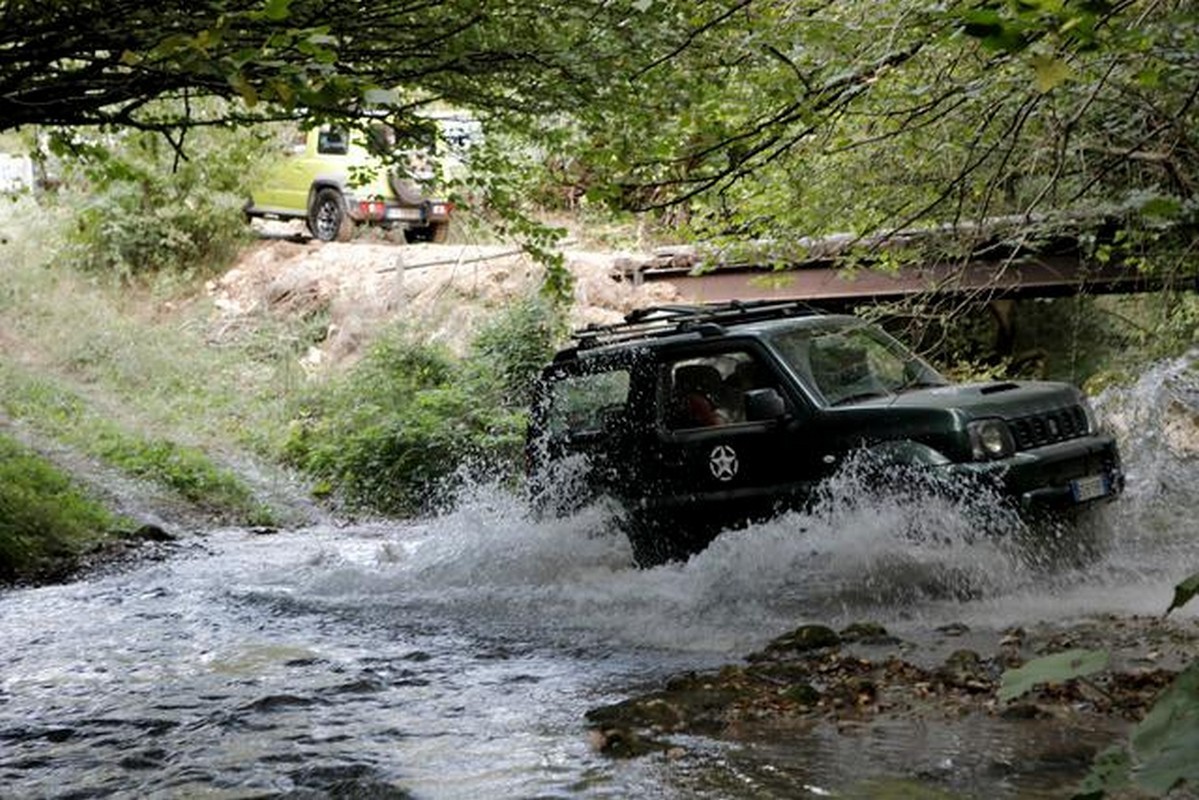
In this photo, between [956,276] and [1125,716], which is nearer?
[1125,716]

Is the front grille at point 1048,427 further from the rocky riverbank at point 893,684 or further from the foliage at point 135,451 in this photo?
the foliage at point 135,451

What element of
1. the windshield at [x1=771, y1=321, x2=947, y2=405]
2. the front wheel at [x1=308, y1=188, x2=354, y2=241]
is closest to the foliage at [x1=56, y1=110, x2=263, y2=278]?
the front wheel at [x1=308, y1=188, x2=354, y2=241]

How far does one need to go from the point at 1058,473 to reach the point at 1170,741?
6.35m

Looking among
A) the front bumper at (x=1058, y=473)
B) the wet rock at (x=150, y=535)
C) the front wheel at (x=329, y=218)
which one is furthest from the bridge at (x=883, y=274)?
the front wheel at (x=329, y=218)

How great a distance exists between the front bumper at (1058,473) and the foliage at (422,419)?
10416 millimetres

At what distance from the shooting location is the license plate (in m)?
7.91

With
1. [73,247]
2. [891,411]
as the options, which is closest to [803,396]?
[891,411]

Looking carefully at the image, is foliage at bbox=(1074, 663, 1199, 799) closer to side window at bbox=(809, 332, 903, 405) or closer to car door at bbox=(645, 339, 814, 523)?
car door at bbox=(645, 339, 814, 523)

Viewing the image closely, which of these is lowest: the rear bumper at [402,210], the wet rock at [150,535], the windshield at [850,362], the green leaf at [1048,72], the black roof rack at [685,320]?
the wet rock at [150,535]

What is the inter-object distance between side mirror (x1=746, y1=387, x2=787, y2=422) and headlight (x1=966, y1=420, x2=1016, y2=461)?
1.25m

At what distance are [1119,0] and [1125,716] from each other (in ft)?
9.77

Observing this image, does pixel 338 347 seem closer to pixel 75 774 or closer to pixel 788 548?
pixel 788 548

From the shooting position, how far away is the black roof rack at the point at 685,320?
9570mm

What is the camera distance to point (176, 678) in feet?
25.1
